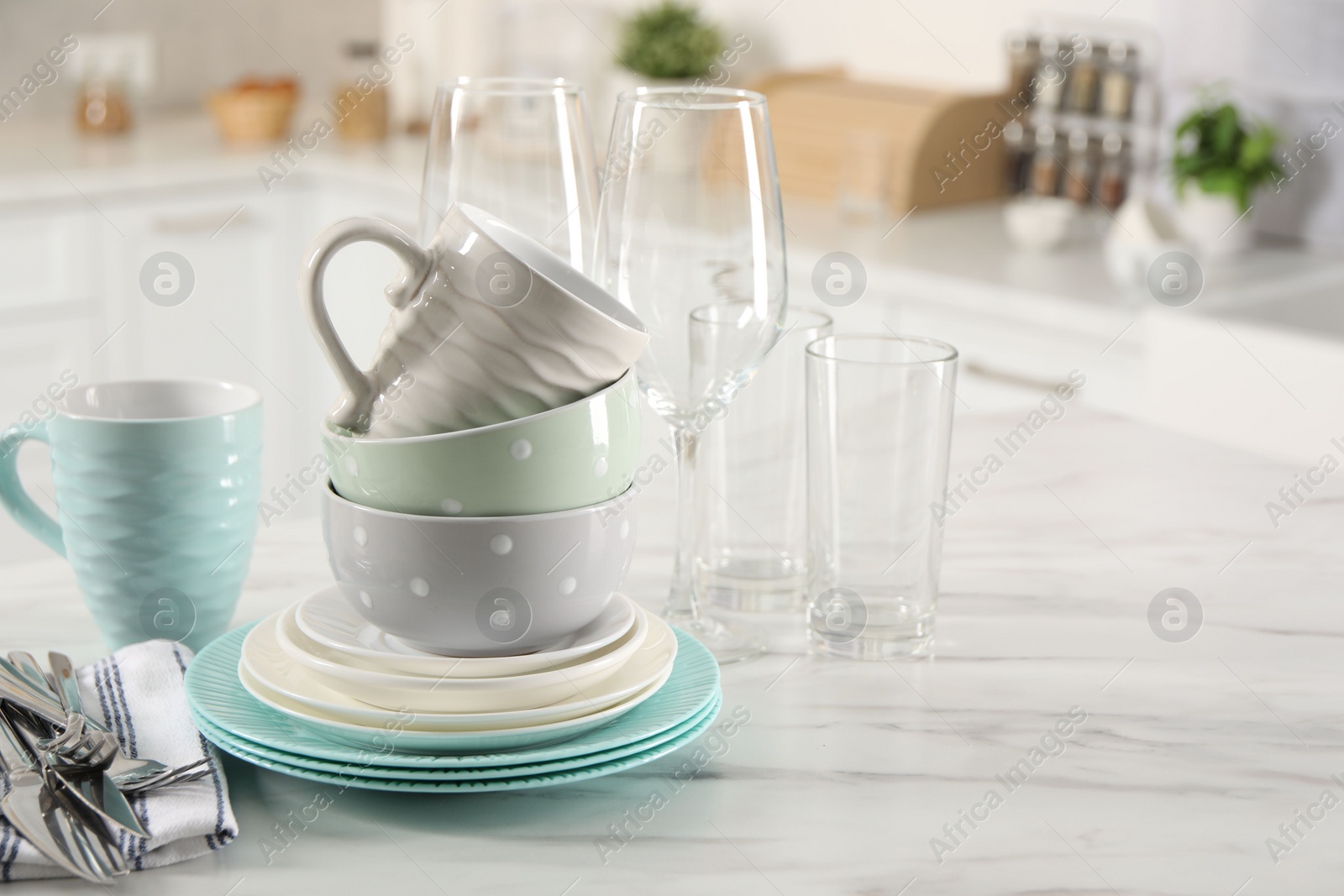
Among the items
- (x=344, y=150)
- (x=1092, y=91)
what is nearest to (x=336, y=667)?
(x=1092, y=91)

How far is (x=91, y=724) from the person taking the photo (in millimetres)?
576

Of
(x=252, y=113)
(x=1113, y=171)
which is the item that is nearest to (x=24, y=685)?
(x=1113, y=171)

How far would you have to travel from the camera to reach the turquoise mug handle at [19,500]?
0.72 metres

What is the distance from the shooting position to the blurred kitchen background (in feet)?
5.98

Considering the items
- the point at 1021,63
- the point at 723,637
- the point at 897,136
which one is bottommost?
the point at 723,637

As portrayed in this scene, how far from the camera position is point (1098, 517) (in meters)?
0.93

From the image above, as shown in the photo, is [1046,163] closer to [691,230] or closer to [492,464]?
[691,230]

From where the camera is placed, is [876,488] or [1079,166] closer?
[876,488]

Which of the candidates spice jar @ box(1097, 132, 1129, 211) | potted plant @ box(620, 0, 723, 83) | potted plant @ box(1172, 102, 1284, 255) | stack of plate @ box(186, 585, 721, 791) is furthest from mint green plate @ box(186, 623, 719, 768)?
potted plant @ box(620, 0, 723, 83)

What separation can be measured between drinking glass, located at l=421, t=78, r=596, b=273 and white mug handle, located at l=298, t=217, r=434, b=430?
3.7 inches

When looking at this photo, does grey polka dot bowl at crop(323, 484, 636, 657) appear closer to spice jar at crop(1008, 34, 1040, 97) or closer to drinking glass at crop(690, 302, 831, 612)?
drinking glass at crop(690, 302, 831, 612)

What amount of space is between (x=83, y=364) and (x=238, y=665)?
6.84 ft

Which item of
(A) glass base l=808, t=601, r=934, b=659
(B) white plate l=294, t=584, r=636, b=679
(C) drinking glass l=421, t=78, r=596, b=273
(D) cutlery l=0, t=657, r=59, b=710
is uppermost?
(C) drinking glass l=421, t=78, r=596, b=273

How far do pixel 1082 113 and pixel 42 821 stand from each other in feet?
6.92
